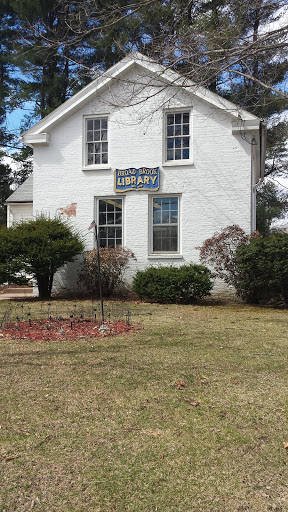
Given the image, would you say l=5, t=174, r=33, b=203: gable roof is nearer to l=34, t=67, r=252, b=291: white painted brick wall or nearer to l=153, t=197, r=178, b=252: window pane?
l=34, t=67, r=252, b=291: white painted brick wall

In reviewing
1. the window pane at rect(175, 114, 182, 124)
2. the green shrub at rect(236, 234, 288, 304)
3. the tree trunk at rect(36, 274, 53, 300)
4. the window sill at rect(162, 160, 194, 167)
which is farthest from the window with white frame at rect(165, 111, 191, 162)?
the tree trunk at rect(36, 274, 53, 300)

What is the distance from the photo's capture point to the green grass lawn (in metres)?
2.65

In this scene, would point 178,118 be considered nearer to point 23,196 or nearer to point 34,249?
point 34,249

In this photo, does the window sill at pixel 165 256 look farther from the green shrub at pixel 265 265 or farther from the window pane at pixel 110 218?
the green shrub at pixel 265 265

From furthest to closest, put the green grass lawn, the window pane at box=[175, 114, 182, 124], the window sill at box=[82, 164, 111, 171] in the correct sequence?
the window sill at box=[82, 164, 111, 171]
the window pane at box=[175, 114, 182, 124]
the green grass lawn

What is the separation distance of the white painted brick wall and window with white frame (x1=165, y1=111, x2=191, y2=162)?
0.29 meters

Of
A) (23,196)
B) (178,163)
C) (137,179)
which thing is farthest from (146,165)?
(23,196)

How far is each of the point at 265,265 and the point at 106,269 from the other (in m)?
5.02

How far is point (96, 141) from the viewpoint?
14898mm

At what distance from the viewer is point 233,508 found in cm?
251

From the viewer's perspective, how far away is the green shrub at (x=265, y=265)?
1114 centimetres

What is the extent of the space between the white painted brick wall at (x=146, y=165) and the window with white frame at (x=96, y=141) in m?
0.28

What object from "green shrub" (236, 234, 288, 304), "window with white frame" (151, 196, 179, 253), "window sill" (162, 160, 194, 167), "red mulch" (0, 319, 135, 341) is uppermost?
"window sill" (162, 160, 194, 167)

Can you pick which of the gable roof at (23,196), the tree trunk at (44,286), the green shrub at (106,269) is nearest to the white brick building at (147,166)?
the green shrub at (106,269)
